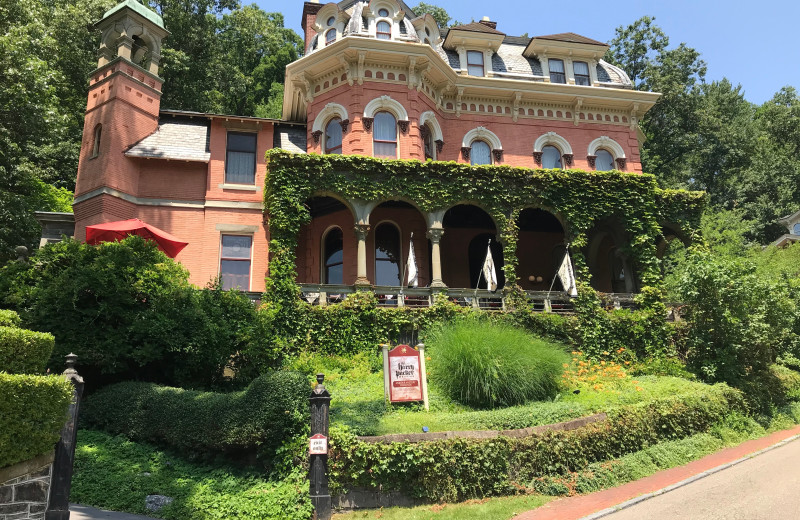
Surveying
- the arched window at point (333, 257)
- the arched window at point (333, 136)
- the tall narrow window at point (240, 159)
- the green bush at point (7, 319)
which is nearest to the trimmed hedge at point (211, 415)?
the green bush at point (7, 319)

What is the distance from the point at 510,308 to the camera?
1795cm

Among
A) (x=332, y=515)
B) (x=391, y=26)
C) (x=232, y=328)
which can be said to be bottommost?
(x=332, y=515)

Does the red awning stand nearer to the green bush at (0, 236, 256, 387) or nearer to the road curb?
the green bush at (0, 236, 256, 387)

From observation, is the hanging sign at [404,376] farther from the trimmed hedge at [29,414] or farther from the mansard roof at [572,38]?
the mansard roof at [572,38]

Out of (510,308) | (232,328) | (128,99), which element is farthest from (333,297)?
(128,99)

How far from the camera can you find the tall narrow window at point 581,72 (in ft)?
82.3

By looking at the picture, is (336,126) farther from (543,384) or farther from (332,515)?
(332,515)

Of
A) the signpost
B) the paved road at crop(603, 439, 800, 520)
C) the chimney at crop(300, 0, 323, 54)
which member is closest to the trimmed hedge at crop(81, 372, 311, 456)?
the signpost

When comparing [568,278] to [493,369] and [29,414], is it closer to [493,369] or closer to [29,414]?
[493,369]

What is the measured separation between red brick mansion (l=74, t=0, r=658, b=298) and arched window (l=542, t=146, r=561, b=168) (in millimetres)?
129

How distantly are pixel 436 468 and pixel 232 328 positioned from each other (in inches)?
251

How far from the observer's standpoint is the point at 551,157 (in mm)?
24141

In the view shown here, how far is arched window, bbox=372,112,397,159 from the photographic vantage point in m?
20.9

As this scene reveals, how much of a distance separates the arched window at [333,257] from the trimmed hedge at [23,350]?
1242cm
